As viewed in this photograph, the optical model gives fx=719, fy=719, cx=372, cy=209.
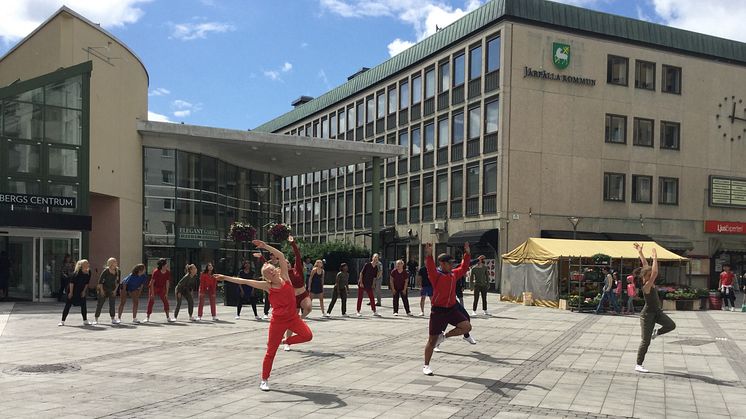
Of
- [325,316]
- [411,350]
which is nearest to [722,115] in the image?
[325,316]

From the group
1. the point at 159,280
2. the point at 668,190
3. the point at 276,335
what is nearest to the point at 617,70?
the point at 668,190

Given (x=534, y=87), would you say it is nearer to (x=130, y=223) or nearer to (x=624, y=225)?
(x=624, y=225)

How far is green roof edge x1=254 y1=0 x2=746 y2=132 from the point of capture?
37.3 m

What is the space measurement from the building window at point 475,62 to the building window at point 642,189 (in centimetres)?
1035

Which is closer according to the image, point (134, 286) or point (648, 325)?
point (648, 325)

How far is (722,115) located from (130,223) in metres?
33.8

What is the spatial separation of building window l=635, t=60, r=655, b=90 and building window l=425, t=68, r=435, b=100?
38.0ft

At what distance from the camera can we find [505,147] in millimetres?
36594

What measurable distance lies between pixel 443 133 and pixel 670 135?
12844 millimetres

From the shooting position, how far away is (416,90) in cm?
4581

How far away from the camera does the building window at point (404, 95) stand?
154 ft

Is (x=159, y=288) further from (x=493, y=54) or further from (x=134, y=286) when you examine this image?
(x=493, y=54)

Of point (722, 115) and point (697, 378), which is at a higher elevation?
point (722, 115)

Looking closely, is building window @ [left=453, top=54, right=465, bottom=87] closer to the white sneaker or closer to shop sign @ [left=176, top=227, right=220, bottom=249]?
shop sign @ [left=176, top=227, right=220, bottom=249]
